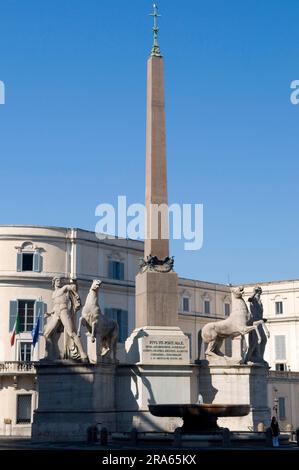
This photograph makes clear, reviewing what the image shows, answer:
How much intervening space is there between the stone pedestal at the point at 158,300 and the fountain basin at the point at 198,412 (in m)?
5.04

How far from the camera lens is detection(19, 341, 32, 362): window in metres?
46.5

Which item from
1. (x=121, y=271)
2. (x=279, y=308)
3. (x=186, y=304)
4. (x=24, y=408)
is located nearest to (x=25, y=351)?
(x=24, y=408)

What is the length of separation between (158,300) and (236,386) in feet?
12.0

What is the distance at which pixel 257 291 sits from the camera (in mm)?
26406

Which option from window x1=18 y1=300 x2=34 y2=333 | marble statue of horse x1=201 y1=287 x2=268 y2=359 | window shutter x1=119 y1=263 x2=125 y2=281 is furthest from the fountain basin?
window shutter x1=119 y1=263 x2=125 y2=281

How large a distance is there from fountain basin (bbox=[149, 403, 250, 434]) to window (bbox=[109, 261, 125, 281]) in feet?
109

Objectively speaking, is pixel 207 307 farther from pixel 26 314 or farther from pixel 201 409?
pixel 201 409

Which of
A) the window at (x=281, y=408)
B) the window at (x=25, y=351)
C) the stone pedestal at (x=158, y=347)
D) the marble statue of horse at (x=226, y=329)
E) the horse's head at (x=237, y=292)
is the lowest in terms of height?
the window at (x=281, y=408)

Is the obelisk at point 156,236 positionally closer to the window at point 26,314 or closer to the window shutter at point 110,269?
the window at point 26,314

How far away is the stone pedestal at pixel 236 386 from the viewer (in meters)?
24.4

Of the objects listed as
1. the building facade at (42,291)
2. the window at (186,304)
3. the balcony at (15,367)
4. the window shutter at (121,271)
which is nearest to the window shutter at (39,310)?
the building facade at (42,291)

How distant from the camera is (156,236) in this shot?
82.6 feet
